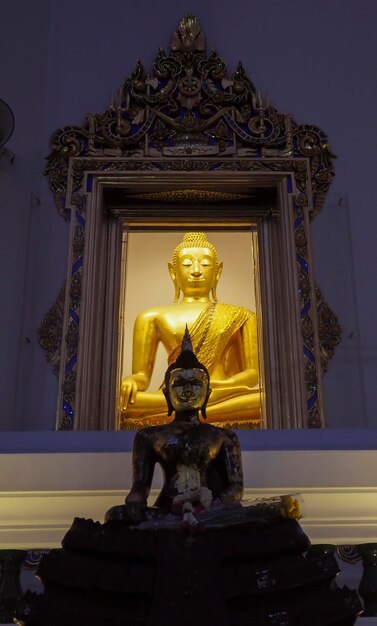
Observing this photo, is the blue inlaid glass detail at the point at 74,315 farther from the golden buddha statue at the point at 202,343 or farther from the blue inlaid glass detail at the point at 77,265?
the golden buddha statue at the point at 202,343

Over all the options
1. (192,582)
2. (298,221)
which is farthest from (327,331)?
(192,582)

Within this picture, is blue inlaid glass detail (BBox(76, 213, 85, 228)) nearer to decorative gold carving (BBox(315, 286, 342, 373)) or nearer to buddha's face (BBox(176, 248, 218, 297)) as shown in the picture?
buddha's face (BBox(176, 248, 218, 297))

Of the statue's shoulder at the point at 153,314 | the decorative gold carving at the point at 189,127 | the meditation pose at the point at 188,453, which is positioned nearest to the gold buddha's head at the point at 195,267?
the statue's shoulder at the point at 153,314

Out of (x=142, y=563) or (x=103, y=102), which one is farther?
(x=103, y=102)

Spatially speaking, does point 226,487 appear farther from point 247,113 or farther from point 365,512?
point 247,113

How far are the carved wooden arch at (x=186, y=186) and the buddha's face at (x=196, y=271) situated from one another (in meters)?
0.20

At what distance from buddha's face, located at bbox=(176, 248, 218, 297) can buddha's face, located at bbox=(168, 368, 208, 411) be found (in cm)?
233

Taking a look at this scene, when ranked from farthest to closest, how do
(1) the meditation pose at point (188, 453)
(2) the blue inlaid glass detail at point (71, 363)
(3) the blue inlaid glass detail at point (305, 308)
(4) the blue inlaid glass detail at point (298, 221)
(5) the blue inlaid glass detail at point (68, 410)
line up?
1. (4) the blue inlaid glass detail at point (298, 221)
2. (3) the blue inlaid glass detail at point (305, 308)
3. (2) the blue inlaid glass detail at point (71, 363)
4. (5) the blue inlaid glass detail at point (68, 410)
5. (1) the meditation pose at point (188, 453)

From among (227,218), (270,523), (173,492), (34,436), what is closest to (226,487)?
(173,492)

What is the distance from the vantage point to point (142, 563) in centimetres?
145

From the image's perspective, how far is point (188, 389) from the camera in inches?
76.3

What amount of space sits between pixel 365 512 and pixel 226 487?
424 mm

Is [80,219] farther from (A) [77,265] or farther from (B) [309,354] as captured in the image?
(B) [309,354]

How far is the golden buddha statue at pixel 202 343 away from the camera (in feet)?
12.3
